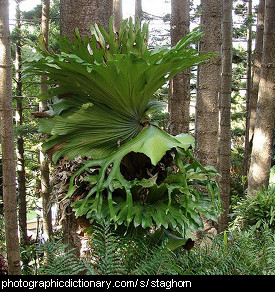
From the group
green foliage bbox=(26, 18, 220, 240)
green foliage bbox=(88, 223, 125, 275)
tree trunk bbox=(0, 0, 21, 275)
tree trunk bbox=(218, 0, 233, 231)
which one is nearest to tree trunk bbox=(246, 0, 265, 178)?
tree trunk bbox=(218, 0, 233, 231)

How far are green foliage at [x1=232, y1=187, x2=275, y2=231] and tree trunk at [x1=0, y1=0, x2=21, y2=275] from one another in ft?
11.2

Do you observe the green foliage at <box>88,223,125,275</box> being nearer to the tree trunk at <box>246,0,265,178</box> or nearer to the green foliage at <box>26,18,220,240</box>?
the green foliage at <box>26,18,220,240</box>

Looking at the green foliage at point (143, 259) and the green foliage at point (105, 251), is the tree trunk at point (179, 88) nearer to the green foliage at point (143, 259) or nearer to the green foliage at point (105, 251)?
the green foliage at point (143, 259)

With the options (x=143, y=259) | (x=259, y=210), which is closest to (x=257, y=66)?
(x=259, y=210)

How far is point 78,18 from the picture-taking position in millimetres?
2002

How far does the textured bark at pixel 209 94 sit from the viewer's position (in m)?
3.78

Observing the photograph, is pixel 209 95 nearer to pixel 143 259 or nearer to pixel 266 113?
pixel 266 113

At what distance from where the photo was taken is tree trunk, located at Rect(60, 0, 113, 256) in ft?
6.40

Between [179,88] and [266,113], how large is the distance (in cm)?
228

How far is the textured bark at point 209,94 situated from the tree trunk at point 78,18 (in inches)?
79.5

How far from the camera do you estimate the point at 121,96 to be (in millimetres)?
1771

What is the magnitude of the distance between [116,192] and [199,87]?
2.49m

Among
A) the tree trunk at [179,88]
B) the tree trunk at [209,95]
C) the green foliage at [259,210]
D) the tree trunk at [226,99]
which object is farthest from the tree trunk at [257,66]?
the tree trunk at [179,88]
